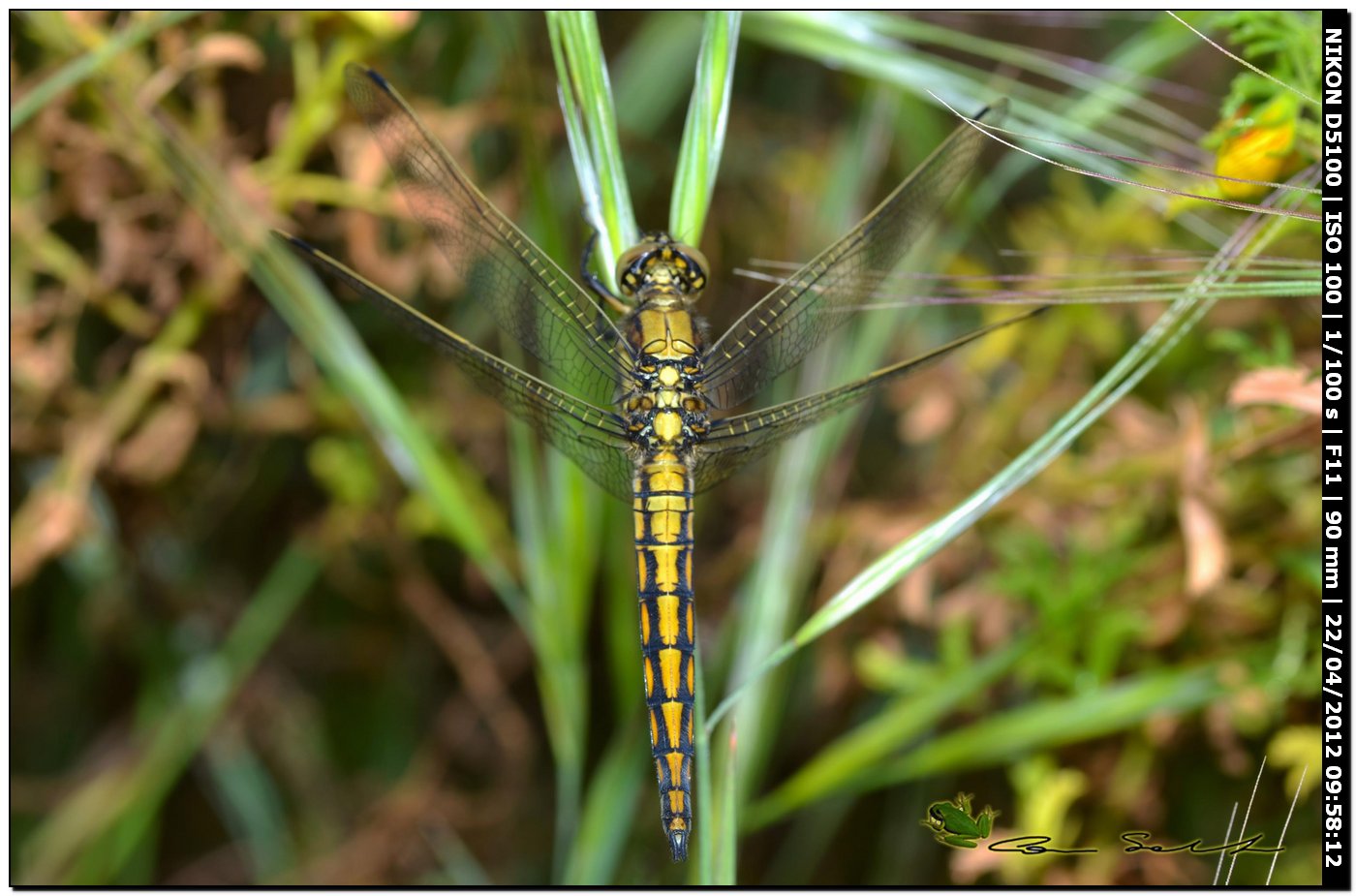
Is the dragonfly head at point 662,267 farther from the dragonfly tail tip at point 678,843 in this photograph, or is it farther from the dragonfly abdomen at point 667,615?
the dragonfly tail tip at point 678,843

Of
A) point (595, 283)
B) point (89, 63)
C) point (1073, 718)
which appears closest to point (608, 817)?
point (1073, 718)

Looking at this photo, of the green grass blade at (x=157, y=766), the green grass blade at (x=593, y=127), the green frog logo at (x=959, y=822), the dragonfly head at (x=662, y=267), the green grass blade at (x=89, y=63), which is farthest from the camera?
the green grass blade at (x=157, y=766)

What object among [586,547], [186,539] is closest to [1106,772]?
[586,547]

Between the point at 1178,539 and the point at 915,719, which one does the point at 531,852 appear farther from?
the point at 1178,539

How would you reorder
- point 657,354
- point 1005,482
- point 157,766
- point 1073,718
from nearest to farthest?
point 1005,482 → point 657,354 → point 1073,718 → point 157,766

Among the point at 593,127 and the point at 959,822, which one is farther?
the point at 593,127

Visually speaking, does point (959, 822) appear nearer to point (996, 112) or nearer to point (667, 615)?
point (667, 615)

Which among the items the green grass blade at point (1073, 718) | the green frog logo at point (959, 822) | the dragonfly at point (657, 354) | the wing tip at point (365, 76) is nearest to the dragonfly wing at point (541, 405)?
the dragonfly at point (657, 354)

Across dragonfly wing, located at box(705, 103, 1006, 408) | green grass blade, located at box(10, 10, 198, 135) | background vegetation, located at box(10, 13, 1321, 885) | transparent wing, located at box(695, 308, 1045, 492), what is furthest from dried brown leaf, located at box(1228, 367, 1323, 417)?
green grass blade, located at box(10, 10, 198, 135)
